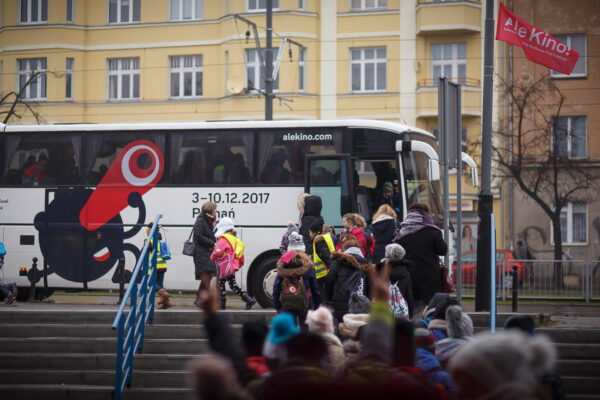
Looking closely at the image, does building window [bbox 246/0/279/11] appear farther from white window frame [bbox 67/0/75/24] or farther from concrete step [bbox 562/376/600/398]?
concrete step [bbox 562/376/600/398]

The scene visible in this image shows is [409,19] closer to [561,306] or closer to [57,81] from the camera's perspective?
[57,81]

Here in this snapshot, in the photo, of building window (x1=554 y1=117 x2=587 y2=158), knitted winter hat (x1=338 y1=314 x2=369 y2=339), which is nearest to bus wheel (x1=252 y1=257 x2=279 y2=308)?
knitted winter hat (x1=338 y1=314 x2=369 y2=339)

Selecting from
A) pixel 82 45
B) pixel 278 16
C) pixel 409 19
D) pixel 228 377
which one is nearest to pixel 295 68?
pixel 278 16

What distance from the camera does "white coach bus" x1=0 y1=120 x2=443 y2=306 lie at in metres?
16.2

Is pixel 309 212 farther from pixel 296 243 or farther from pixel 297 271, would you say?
pixel 297 271

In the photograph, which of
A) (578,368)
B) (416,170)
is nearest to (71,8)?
(416,170)

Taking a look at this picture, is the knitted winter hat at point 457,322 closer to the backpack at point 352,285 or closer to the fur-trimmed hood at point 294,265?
the backpack at point 352,285

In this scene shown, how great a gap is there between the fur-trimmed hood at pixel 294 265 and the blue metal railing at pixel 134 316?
172 cm

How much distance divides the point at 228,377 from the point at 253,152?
13336 mm

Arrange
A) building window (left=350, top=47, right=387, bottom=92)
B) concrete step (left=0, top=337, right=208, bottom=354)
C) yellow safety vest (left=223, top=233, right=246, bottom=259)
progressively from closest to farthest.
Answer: concrete step (left=0, top=337, right=208, bottom=354), yellow safety vest (left=223, top=233, right=246, bottom=259), building window (left=350, top=47, right=387, bottom=92)

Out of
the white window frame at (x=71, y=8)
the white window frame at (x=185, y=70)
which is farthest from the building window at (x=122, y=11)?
the white window frame at (x=185, y=70)

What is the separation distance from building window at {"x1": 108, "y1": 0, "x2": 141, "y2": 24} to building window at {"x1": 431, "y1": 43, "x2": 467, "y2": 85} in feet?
41.7

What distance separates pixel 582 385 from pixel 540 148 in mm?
24644

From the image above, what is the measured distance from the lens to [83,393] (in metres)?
9.98
